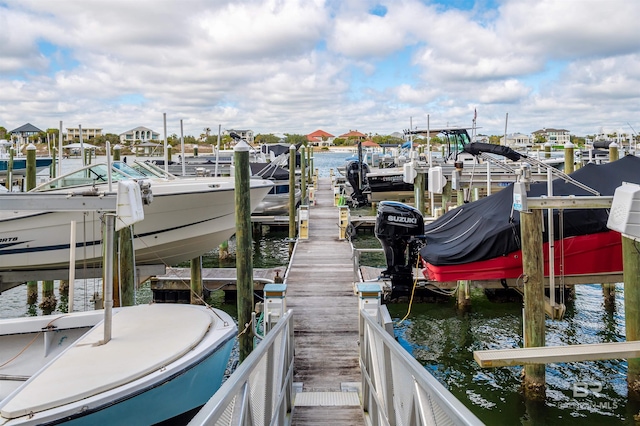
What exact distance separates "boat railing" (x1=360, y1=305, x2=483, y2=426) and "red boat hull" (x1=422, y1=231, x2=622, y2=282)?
354cm

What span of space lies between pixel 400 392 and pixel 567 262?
6634 mm

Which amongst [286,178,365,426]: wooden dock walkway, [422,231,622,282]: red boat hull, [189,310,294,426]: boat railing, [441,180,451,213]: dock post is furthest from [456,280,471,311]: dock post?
[189,310,294,426]: boat railing

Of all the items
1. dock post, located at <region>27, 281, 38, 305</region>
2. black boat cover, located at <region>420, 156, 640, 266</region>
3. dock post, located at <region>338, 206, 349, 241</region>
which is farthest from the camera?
dock post, located at <region>338, 206, 349, 241</region>

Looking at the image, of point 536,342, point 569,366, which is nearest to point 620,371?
point 569,366

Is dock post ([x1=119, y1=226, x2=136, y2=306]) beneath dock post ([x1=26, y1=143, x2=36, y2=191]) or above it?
beneath

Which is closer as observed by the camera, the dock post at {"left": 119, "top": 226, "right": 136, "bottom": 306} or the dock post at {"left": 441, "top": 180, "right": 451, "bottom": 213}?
the dock post at {"left": 119, "top": 226, "right": 136, "bottom": 306}

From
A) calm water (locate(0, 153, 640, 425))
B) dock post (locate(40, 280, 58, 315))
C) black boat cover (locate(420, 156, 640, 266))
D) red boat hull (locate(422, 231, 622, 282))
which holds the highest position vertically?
black boat cover (locate(420, 156, 640, 266))

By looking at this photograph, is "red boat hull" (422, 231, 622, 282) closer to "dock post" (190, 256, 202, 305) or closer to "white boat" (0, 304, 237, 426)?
"white boat" (0, 304, 237, 426)

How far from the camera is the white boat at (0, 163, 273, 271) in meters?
10.1

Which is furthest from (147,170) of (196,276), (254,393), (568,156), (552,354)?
(568,156)

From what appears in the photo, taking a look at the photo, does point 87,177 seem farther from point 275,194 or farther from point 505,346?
point 275,194

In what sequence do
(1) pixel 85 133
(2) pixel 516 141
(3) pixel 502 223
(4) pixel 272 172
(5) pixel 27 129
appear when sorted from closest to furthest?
1. (3) pixel 502 223
2. (4) pixel 272 172
3. (5) pixel 27 129
4. (2) pixel 516 141
5. (1) pixel 85 133

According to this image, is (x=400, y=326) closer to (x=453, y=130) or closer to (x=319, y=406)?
(x=319, y=406)

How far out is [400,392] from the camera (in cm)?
349
